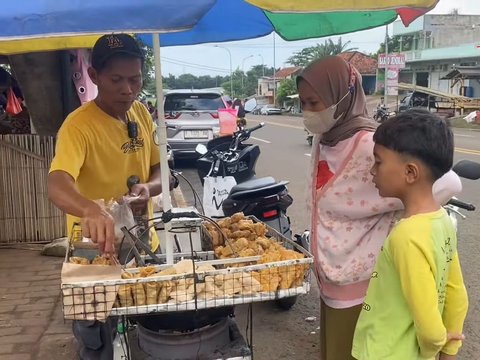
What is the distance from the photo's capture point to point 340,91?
210 cm

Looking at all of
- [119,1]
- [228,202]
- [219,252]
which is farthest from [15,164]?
[119,1]

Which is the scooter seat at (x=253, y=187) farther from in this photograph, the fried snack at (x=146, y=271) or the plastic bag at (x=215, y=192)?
the fried snack at (x=146, y=271)

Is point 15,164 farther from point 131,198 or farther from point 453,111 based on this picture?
point 453,111

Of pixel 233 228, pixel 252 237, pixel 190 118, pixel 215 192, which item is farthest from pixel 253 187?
pixel 190 118

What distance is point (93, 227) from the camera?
5.93 feet

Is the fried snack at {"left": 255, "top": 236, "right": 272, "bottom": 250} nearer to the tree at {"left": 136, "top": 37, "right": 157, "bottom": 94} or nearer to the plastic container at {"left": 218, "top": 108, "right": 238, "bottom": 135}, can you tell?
the tree at {"left": 136, "top": 37, "right": 157, "bottom": 94}

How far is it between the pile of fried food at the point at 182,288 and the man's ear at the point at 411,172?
618mm

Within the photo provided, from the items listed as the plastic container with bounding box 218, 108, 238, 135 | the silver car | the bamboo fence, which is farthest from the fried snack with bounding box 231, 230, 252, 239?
the silver car

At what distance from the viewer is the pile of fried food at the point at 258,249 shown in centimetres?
186

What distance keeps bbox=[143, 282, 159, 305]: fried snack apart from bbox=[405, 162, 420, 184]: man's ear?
0.91 metres

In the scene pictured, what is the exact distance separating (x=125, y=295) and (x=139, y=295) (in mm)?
45

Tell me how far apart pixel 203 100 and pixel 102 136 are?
10.5 metres

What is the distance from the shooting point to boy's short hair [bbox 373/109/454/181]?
5.67ft

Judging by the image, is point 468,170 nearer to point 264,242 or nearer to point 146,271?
point 264,242
